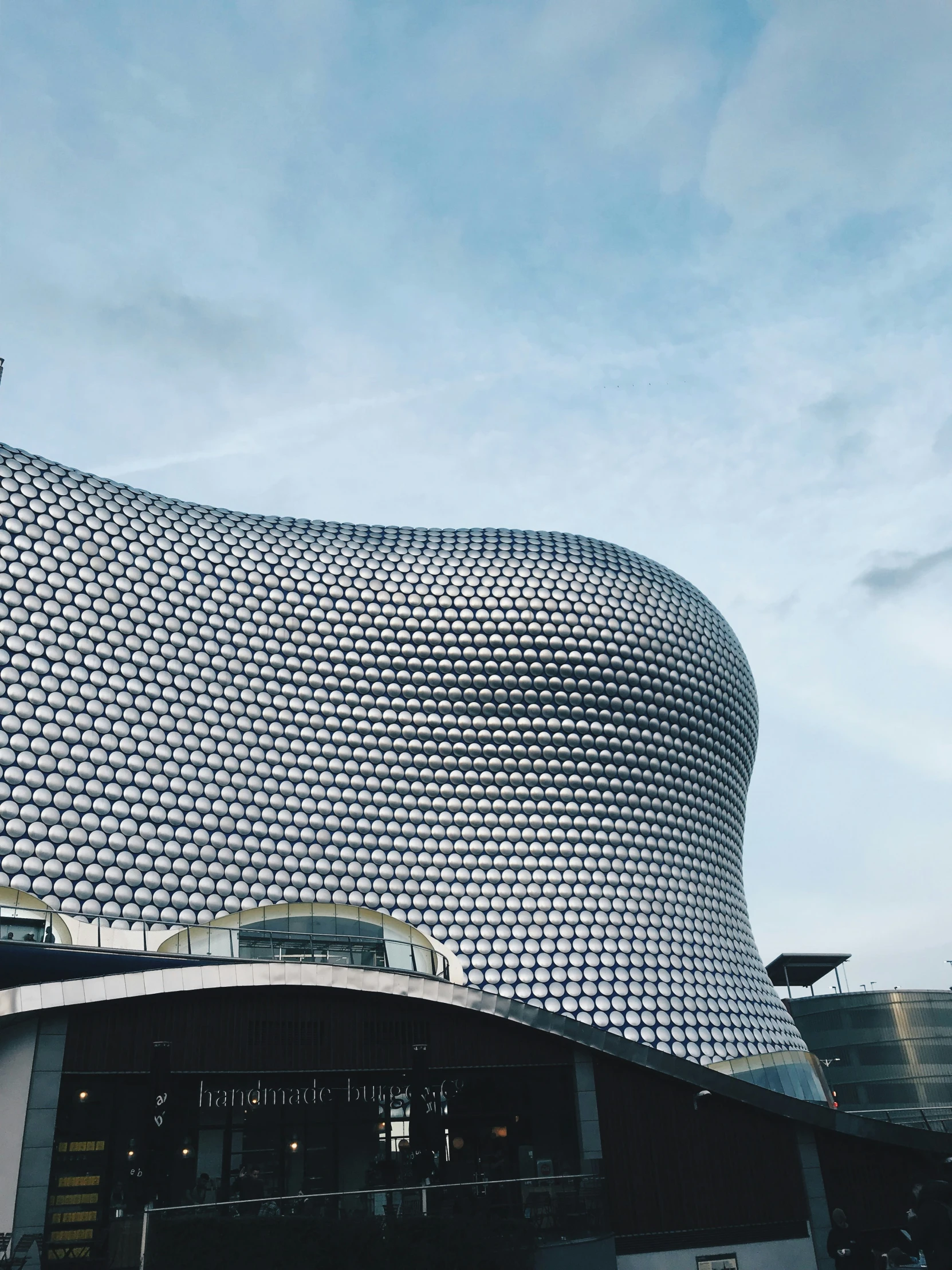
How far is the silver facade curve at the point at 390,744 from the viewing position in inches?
1104

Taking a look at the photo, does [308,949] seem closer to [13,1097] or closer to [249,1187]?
[249,1187]

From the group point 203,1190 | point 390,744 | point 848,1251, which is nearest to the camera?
point 848,1251

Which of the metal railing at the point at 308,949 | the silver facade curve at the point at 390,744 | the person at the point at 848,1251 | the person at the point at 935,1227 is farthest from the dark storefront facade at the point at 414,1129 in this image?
the silver facade curve at the point at 390,744

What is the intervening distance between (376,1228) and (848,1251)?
17.0 feet

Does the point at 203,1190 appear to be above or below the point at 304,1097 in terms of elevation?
below

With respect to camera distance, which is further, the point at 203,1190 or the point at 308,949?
the point at 308,949

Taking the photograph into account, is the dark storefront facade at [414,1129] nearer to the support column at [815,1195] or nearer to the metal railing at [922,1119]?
the support column at [815,1195]

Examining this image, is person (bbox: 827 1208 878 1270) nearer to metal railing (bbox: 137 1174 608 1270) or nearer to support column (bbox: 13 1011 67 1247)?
metal railing (bbox: 137 1174 608 1270)

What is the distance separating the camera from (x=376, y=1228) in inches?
432

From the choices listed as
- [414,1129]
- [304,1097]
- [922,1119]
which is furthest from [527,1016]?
[922,1119]

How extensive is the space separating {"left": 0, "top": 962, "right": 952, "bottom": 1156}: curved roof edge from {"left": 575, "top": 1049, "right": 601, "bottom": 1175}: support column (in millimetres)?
294

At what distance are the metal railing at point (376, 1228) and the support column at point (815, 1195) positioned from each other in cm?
366

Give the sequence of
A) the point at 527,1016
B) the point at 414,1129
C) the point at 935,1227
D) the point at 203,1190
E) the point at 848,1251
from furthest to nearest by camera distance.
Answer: the point at 527,1016 → the point at 414,1129 → the point at 203,1190 → the point at 848,1251 → the point at 935,1227

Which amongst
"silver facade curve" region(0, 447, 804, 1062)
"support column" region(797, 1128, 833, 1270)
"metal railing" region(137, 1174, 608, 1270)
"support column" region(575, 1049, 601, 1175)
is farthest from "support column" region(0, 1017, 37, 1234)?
"silver facade curve" region(0, 447, 804, 1062)
